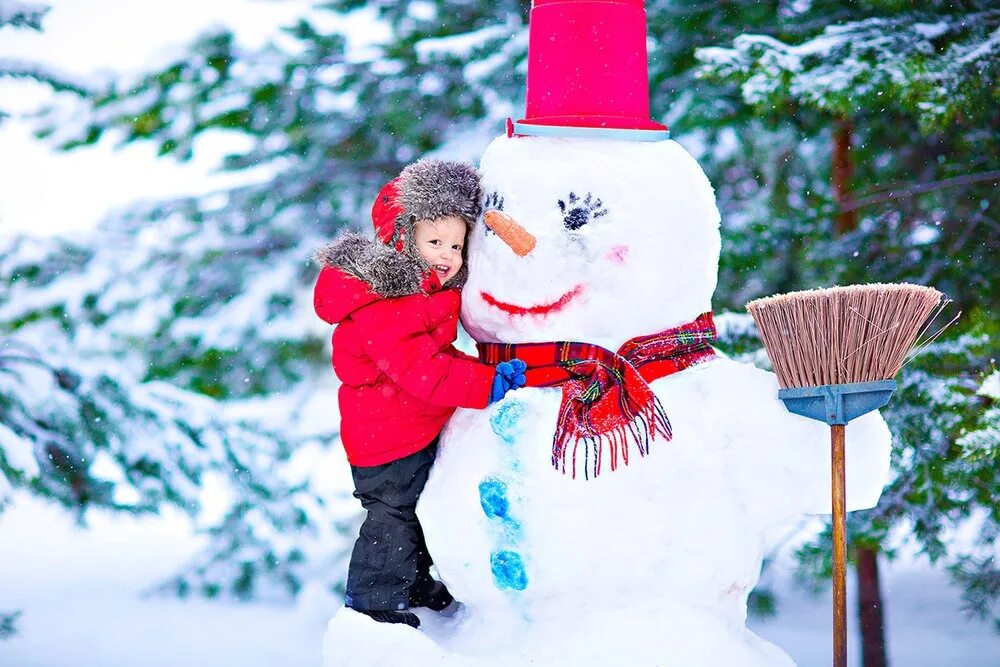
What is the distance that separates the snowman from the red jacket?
55 mm

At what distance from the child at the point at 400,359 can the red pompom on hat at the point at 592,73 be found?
166 millimetres

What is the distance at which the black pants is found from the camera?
5.57 ft

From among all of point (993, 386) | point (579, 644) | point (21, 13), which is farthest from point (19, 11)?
point (993, 386)

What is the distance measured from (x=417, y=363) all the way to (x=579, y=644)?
1.55 ft

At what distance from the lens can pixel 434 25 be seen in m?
3.85

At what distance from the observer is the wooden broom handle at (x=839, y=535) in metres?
1.53

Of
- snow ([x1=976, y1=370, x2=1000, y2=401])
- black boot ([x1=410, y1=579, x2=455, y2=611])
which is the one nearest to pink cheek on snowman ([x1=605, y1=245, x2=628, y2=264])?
black boot ([x1=410, y1=579, x2=455, y2=611])

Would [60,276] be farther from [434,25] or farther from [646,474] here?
[646,474]

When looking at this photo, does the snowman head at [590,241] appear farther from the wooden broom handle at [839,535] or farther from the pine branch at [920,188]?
the pine branch at [920,188]

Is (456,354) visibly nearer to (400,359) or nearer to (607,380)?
(400,359)

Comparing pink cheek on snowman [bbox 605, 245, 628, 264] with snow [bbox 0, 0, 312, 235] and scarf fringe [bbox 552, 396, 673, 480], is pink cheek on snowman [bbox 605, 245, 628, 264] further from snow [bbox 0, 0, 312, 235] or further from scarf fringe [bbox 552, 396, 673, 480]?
snow [bbox 0, 0, 312, 235]

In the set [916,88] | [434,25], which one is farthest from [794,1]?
[434,25]

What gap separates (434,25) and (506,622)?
8.90ft

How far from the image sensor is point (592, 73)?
1.67 meters
